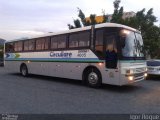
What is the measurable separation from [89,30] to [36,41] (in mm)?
5343

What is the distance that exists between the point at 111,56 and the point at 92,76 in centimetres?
162

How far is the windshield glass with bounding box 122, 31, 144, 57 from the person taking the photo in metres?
11.2

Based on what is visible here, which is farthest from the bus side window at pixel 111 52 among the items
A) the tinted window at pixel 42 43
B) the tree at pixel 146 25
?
the tree at pixel 146 25

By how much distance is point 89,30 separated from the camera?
40.9 feet

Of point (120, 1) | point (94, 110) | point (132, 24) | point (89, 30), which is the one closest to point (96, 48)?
point (89, 30)

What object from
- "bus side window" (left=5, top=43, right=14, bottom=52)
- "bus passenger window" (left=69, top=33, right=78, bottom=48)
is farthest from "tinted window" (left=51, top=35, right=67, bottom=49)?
"bus side window" (left=5, top=43, right=14, bottom=52)

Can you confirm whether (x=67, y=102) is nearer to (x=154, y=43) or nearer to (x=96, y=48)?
(x=96, y=48)

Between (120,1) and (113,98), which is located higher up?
(120,1)

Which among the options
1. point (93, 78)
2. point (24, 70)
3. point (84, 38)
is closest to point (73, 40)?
point (84, 38)

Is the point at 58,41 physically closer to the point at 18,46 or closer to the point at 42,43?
the point at 42,43

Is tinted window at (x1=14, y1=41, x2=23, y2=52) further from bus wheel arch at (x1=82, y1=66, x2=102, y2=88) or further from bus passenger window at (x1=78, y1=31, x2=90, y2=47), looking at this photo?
bus wheel arch at (x1=82, y1=66, x2=102, y2=88)

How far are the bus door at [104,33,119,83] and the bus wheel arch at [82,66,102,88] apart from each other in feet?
2.51

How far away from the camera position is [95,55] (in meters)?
12.0

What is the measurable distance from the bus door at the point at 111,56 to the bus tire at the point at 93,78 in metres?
0.77
